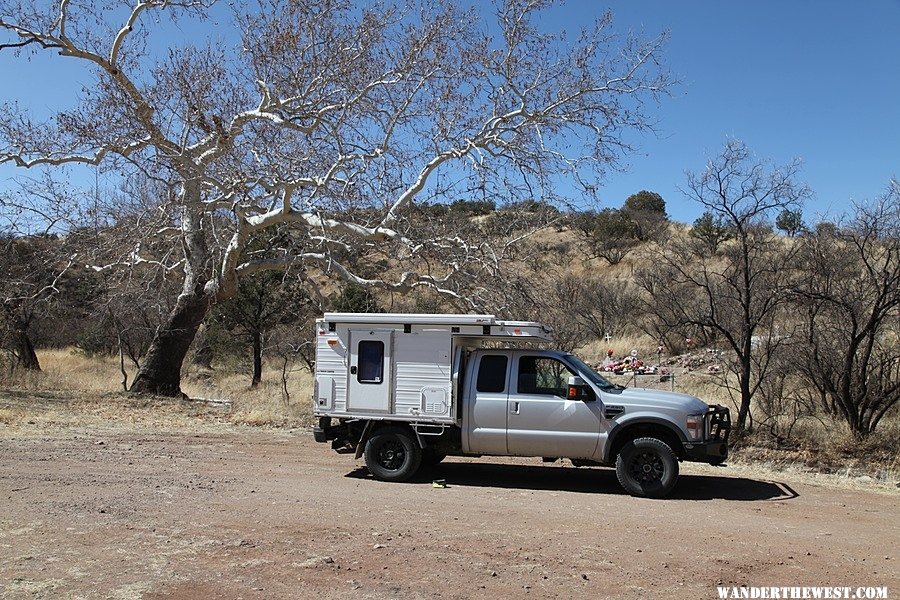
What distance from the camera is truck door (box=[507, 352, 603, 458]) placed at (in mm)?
10219

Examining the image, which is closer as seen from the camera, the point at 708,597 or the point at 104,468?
the point at 708,597

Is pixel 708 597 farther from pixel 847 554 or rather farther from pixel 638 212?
pixel 638 212

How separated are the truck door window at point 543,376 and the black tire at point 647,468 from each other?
1.12 metres

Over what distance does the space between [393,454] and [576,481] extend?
2.52 metres

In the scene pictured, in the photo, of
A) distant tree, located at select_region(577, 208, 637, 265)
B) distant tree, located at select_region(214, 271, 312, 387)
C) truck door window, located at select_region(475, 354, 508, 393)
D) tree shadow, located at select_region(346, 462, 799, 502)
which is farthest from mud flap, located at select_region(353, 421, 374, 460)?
distant tree, located at select_region(577, 208, 637, 265)

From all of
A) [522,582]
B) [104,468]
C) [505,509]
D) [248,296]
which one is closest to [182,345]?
[248,296]

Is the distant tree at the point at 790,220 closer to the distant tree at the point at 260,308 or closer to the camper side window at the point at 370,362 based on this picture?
the camper side window at the point at 370,362

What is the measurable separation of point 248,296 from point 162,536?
21783mm

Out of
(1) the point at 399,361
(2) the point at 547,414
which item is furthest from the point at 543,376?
(1) the point at 399,361

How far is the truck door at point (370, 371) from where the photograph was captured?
11.0 metres

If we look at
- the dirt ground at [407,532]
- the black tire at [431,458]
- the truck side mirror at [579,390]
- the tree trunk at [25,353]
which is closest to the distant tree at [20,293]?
the tree trunk at [25,353]

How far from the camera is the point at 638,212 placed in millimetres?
52906

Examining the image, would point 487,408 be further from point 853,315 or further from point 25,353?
point 25,353

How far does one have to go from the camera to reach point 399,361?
36.0ft
